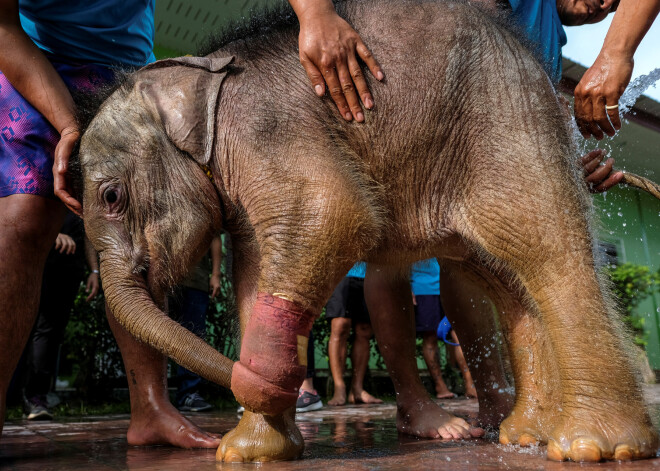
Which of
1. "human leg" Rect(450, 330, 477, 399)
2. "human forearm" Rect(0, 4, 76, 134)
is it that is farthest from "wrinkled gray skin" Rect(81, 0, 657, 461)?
"human leg" Rect(450, 330, 477, 399)

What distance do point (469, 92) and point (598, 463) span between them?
1432 millimetres

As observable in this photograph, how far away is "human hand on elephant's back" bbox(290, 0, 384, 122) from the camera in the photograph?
8.36 feet

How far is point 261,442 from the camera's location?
2518 mm

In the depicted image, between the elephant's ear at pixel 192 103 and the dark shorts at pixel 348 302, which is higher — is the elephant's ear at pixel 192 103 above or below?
above

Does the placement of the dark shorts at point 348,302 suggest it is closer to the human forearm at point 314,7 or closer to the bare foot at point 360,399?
the bare foot at point 360,399

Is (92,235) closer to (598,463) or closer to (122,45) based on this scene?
(122,45)

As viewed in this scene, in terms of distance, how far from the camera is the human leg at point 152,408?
3.07m

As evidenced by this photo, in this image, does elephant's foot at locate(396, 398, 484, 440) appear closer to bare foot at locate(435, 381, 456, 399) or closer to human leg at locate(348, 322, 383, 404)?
human leg at locate(348, 322, 383, 404)

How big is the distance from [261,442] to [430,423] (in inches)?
39.5

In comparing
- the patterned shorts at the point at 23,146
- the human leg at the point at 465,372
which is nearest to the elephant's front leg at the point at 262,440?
the patterned shorts at the point at 23,146

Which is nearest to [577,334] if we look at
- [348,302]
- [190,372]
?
[190,372]

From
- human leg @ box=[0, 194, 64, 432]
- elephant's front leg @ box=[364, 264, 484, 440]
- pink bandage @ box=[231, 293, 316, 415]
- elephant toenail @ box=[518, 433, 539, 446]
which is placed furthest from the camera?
elephant's front leg @ box=[364, 264, 484, 440]

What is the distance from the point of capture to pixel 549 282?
7.93 feet

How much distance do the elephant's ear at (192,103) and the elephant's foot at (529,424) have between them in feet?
5.49
